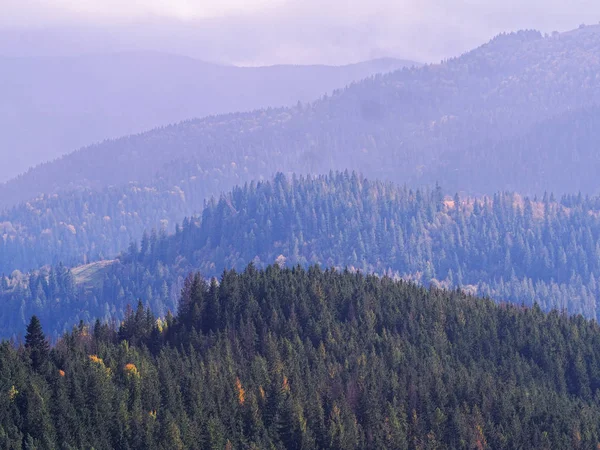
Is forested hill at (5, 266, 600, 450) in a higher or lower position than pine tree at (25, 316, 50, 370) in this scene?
lower

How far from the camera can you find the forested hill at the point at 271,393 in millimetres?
134000

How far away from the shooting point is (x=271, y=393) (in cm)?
15550

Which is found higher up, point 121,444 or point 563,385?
point 121,444

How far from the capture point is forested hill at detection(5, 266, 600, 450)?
134 metres

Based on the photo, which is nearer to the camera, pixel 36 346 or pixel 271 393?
pixel 36 346

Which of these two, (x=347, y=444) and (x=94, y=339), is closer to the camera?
(x=347, y=444)

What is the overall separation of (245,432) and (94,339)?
48.6 meters

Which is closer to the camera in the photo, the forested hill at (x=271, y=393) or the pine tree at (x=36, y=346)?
the forested hill at (x=271, y=393)

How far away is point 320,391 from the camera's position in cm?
16250

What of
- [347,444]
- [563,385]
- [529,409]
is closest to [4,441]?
[347,444]

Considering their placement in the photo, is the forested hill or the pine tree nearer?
the forested hill

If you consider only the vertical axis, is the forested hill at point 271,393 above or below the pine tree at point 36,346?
below

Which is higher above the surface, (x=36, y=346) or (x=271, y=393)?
(x=36, y=346)

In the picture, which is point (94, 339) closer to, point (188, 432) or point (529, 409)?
point (188, 432)
